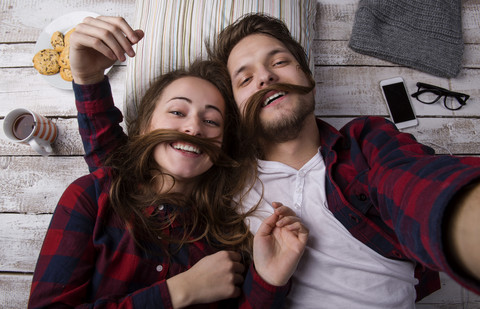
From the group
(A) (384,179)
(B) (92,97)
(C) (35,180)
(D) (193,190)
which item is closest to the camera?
(A) (384,179)

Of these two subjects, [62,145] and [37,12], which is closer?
[62,145]

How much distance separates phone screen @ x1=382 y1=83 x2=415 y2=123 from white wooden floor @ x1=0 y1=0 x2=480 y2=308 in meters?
0.04

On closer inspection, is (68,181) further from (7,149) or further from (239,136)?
(239,136)

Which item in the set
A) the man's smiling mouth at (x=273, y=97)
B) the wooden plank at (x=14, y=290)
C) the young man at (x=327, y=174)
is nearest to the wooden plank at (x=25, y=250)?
the wooden plank at (x=14, y=290)

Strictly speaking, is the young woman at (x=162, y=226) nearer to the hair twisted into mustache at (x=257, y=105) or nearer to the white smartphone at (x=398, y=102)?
the hair twisted into mustache at (x=257, y=105)

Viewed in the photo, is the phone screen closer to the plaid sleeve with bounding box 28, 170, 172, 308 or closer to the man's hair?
the man's hair

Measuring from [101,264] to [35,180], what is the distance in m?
0.60

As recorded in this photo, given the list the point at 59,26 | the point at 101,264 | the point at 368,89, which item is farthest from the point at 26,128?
the point at 368,89

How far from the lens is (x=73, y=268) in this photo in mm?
761

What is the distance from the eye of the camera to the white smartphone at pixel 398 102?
48.6 inches

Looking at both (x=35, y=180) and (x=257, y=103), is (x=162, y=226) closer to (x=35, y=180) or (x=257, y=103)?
(x=257, y=103)

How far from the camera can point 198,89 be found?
94 cm

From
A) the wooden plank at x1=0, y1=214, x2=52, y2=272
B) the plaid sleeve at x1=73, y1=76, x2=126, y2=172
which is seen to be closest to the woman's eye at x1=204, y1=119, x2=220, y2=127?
the plaid sleeve at x1=73, y1=76, x2=126, y2=172

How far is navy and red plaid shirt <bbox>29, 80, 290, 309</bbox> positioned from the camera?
745 millimetres
